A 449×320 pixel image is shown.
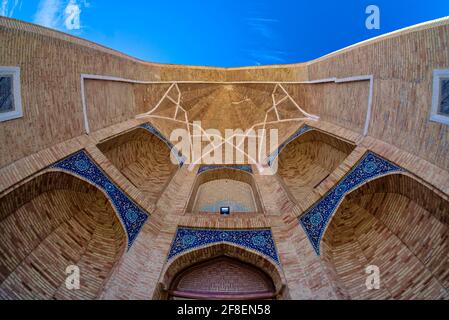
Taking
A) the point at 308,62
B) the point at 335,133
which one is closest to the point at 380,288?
the point at 335,133

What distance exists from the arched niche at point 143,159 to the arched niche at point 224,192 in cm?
73

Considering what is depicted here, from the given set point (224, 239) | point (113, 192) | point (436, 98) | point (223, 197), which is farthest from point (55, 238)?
point (436, 98)

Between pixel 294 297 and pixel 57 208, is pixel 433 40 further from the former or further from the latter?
pixel 57 208

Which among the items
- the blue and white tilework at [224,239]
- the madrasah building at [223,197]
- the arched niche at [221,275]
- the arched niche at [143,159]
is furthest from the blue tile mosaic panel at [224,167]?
the arched niche at [221,275]

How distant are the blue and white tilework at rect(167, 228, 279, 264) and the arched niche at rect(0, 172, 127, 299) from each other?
0.89m

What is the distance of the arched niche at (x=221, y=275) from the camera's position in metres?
4.48

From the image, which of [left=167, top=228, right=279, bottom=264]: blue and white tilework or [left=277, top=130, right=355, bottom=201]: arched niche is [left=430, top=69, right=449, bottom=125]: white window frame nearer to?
[left=277, top=130, right=355, bottom=201]: arched niche

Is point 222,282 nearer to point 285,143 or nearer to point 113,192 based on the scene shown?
point 113,192

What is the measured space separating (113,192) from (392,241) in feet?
14.2

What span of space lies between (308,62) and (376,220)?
15.4 ft

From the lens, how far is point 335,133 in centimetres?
613

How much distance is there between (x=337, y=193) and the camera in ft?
16.3

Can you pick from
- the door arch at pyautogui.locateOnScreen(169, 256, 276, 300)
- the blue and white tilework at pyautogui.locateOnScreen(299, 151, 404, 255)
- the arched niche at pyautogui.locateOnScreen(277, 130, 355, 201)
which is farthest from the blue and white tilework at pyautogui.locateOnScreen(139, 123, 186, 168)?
the blue and white tilework at pyautogui.locateOnScreen(299, 151, 404, 255)

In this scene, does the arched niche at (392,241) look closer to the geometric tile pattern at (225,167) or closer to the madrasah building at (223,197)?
the madrasah building at (223,197)
